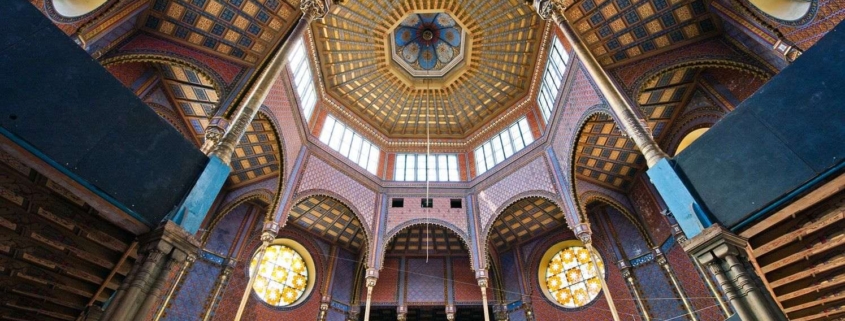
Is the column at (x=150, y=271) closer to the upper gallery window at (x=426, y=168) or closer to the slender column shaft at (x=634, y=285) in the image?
the upper gallery window at (x=426, y=168)

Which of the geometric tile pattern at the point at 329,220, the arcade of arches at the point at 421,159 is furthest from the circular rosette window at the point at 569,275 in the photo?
the geometric tile pattern at the point at 329,220

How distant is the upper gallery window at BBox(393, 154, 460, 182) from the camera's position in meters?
19.8

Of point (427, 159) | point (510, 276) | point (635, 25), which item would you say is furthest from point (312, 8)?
point (510, 276)

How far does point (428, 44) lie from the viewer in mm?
20828

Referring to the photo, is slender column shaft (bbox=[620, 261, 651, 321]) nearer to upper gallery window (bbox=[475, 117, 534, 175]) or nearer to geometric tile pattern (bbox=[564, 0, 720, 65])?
upper gallery window (bbox=[475, 117, 534, 175])

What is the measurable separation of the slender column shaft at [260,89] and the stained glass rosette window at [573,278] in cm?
1492

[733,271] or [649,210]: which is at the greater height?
[649,210]

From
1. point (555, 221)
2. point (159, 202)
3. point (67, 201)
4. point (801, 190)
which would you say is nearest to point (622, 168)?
point (555, 221)

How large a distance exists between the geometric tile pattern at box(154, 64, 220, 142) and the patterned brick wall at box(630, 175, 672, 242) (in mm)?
17320

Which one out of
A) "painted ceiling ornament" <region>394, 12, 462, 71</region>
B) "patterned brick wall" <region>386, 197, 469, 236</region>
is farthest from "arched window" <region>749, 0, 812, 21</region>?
"patterned brick wall" <region>386, 197, 469, 236</region>

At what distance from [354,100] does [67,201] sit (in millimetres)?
14883

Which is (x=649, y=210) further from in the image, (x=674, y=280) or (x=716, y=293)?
(x=716, y=293)

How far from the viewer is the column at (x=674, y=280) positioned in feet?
44.5

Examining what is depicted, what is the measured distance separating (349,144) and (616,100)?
502 inches
